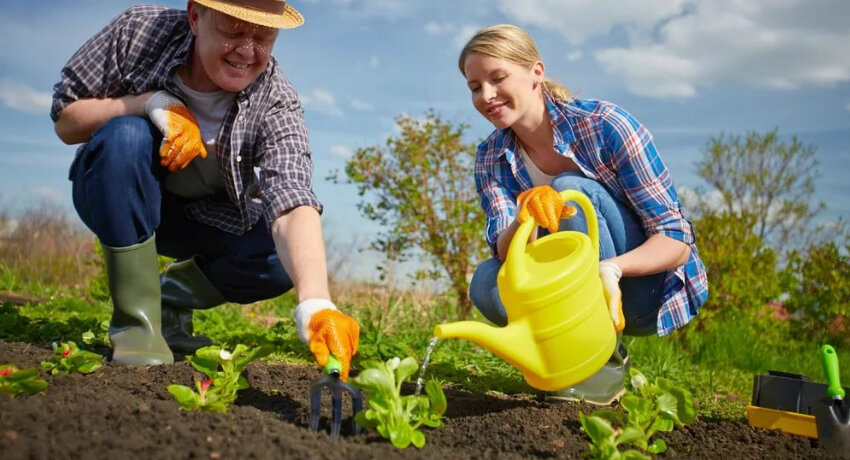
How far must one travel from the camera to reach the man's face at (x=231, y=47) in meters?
2.38

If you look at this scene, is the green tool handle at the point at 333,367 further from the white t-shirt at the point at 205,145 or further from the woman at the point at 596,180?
the white t-shirt at the point at 205,145

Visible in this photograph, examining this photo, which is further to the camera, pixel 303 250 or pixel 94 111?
pixel 94 111

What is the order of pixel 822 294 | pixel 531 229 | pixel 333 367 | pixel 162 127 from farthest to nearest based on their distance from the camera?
pixel 822 294 < pixel 162 127 < pixel 531 229 < pixel 333 367

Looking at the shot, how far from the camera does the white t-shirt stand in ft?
8.92

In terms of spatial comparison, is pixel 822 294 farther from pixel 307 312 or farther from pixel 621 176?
pixel 307 312

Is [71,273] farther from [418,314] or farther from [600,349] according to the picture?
[600,349]

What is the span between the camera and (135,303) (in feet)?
8.61

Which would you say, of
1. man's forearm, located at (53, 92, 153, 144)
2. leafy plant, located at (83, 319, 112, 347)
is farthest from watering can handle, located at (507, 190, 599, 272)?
leafy plant, located at (83, 319, 112, 347)

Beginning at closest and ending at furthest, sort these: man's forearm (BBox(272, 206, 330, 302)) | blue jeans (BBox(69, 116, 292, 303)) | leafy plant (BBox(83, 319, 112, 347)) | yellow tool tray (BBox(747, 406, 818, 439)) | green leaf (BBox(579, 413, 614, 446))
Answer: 1. green leaf (BBox(579, 413, 614, 446))
2. man's forearm (BBox(272, 206, 330, 302))
3. yellow tool tray (BBox(747, 406, 818, 439))
4. blue jeans (BBox(69, 116, 292, 303))
5. leafy plant (BBox(83, 319, 112, 347))

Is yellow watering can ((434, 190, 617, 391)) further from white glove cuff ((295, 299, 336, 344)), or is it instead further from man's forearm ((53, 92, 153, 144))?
man's forearm ((53, 92, 153, 144))

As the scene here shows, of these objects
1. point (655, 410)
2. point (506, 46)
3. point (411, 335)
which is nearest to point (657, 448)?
point (655, 410)

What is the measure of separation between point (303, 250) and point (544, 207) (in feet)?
2.36

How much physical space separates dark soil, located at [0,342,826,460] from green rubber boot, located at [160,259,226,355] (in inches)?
23.2

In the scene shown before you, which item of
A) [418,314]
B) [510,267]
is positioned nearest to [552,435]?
[510,267]
